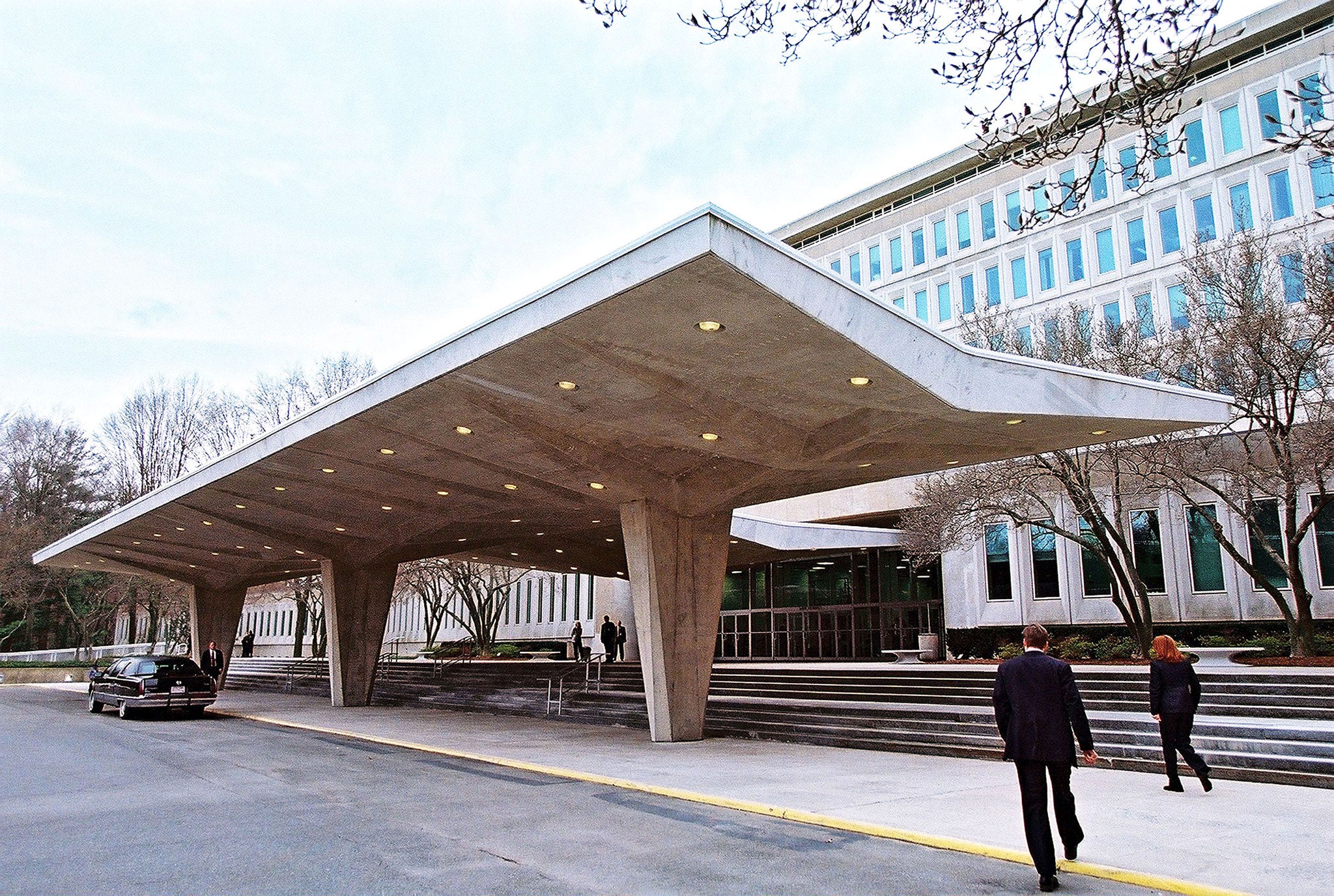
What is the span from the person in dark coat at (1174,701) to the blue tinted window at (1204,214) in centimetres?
2813

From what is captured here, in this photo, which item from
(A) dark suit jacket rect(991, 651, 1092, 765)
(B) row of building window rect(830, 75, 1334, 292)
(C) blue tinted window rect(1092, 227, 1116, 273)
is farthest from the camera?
(C) blue tinted window rect(1092, 227, 1116, 273)

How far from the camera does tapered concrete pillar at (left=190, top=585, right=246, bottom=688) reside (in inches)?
1500

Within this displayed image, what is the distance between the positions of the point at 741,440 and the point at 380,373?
19.0 ft

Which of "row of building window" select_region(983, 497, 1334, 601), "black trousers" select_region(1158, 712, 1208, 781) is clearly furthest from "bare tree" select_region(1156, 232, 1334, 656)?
"black trousers" select_region(1158, 712, 1208, 781)

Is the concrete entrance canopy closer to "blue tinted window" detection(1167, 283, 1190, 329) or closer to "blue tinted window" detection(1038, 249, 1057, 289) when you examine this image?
"blue tinted window" detection(1167, 283, 1190, 329)

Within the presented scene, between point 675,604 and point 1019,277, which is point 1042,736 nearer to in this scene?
point 675,604

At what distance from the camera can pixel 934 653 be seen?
34.6 m

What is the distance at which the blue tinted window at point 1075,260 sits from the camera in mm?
37000

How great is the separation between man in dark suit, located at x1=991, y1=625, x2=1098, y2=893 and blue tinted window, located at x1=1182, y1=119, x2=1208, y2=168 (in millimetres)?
33429

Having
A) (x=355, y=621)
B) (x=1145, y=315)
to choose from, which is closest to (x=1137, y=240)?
(x=1145, y=315)

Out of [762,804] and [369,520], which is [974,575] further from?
[762,804]

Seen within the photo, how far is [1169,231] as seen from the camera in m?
34.2

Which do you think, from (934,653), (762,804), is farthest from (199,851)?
(934,653)

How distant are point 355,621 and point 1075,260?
102 feet
